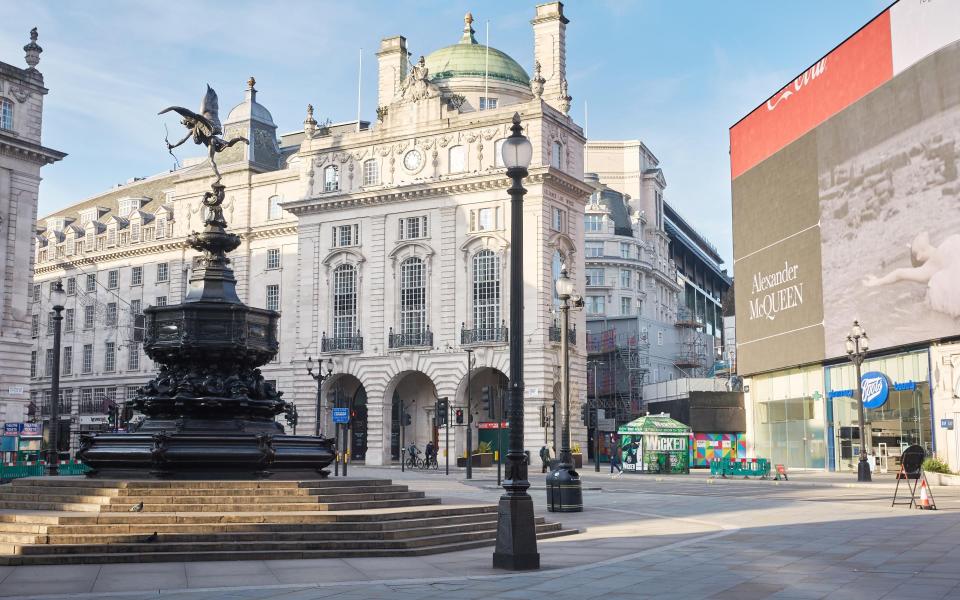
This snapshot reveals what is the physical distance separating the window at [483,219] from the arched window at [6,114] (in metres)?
26.4

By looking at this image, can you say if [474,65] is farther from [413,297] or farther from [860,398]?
[860,398]

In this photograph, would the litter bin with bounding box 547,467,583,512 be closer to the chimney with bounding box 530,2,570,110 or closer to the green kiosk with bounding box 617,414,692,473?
the green kiosk with bounding box 617,414,692,473

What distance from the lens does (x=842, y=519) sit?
2281cm

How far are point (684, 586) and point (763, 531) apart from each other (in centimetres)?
806

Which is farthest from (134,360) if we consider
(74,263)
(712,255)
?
(712,255)

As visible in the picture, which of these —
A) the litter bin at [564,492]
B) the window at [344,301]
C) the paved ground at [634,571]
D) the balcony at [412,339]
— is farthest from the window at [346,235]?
the paved ground at [634,571]

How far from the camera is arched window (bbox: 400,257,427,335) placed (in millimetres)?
66062

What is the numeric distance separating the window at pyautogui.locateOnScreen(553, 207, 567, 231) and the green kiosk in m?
16.6

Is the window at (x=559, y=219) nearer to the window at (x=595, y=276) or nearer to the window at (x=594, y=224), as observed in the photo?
the window at (x=595, y=276)

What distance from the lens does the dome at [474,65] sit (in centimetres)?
7400

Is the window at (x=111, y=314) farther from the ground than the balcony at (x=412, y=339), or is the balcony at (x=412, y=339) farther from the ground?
the window at (x=111, y=314)

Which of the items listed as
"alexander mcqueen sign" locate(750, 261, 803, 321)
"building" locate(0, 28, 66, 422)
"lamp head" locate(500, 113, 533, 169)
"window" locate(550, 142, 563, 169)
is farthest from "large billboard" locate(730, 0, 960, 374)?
"building" locate(0, 28, 66, 422)

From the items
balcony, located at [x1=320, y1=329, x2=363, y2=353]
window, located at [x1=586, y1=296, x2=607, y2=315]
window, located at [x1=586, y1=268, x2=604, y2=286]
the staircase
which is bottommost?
the staircase

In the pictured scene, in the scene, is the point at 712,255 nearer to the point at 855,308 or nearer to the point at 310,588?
the point at 855,308
